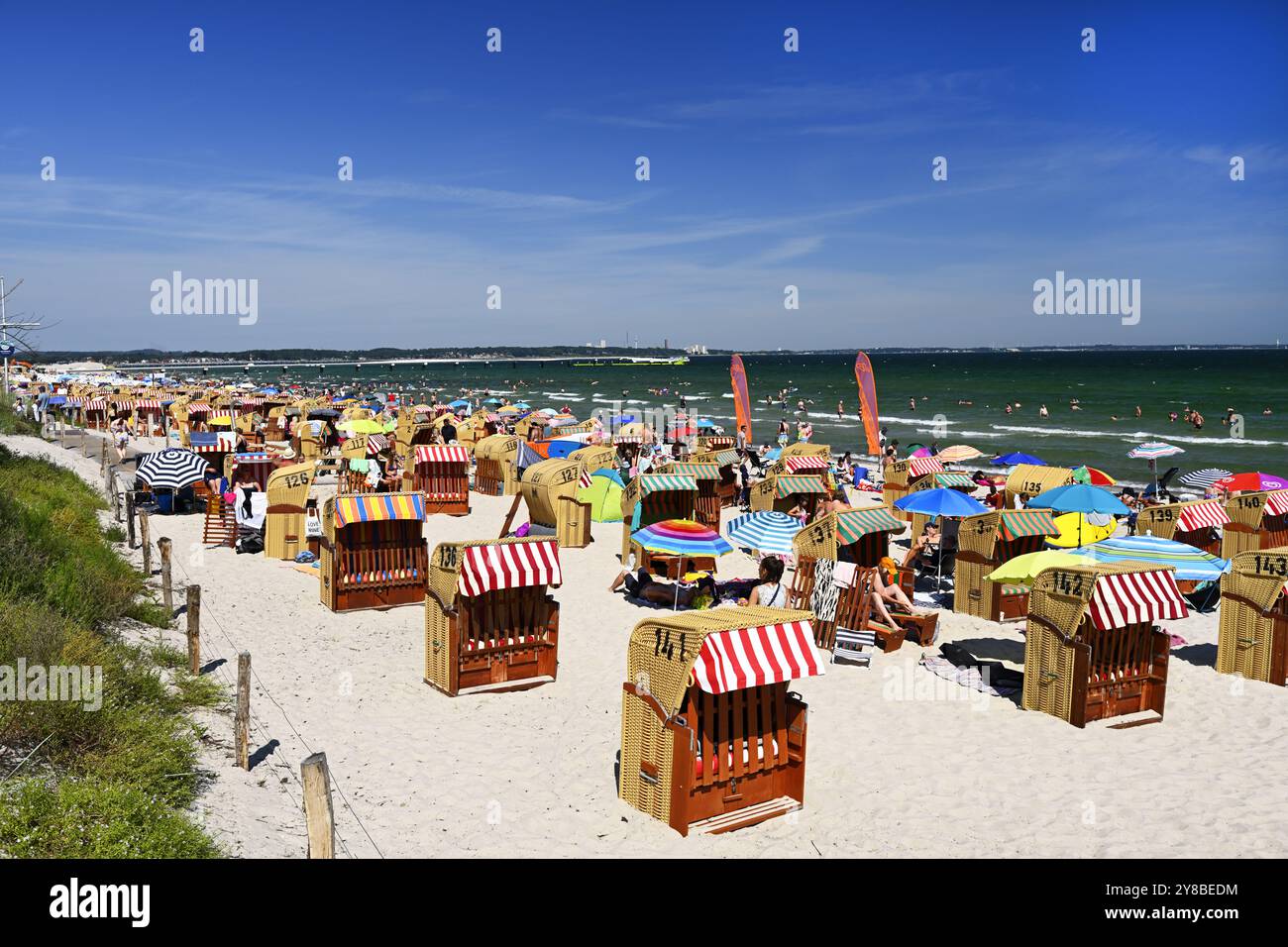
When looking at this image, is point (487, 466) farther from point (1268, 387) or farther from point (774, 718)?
point (1268, 387)

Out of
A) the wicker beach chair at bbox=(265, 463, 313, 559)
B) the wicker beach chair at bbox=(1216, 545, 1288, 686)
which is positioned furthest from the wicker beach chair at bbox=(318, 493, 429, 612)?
the wicker beach chair at bbox=(1216, 545, 1288, 686)

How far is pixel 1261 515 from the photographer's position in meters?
14.1

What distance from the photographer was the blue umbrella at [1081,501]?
1241 centimetres

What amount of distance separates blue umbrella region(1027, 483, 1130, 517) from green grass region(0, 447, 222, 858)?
1021 centimetres

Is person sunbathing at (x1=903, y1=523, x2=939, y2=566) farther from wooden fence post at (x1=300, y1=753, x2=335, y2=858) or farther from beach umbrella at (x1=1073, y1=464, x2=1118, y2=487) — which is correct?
wooden fence post at (x1=300, y1=753, x2=335, y2=858)

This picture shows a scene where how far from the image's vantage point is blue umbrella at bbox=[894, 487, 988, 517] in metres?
12.5

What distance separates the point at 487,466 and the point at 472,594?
15.0 m

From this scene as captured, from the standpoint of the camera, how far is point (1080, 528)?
13023 millimetres

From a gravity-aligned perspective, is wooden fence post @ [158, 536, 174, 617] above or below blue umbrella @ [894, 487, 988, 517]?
below

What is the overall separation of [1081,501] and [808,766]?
6.98 m

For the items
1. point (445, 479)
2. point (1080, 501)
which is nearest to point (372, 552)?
point (445, 479)

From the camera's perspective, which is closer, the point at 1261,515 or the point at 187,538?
the point at 1261,515
